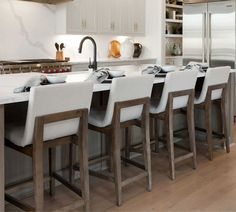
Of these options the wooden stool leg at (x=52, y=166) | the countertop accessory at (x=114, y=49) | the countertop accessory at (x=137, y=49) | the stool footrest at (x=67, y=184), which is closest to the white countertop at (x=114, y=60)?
the countertop accessory at (x=137, y=49)

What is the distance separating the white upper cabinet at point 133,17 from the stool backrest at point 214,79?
3.29 metres

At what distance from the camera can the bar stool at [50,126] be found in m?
2.23

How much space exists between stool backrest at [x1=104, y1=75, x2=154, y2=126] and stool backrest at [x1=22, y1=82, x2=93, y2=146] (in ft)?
0.90

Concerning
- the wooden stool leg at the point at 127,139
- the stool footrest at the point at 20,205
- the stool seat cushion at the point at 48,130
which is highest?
the stool seat cushion at the point at 48,130

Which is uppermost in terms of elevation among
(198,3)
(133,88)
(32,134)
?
(198,3)

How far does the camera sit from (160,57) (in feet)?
23.4

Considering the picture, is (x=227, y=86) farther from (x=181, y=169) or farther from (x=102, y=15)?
(x=102, y=15)

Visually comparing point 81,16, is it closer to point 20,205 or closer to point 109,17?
point 109,17

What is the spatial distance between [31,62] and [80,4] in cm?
147

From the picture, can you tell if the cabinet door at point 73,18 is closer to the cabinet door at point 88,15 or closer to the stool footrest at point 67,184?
the cabinet door at point 88,15

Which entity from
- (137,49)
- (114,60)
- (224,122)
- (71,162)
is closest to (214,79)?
(224,122)

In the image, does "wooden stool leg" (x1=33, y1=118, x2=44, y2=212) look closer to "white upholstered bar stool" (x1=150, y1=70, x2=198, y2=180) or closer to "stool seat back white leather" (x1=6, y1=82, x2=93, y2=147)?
"stool seat back white leather" (x1=6, y1=82, x2=93, y2=147)

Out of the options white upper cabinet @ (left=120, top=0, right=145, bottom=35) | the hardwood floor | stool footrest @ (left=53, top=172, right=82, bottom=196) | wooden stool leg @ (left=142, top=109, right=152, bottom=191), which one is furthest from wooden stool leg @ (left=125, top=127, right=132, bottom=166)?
Answer: white upper cabinet @ (left=120, top=0, right=145, bottom=35)

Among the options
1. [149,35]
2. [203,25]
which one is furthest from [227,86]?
[149,35]
